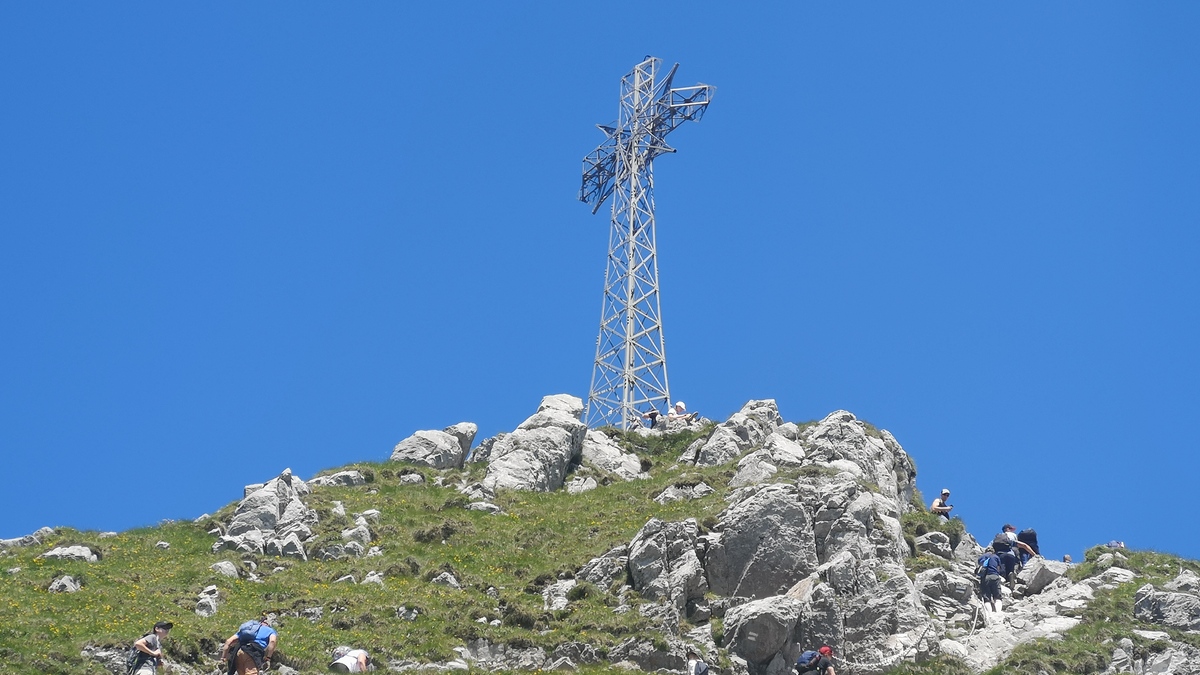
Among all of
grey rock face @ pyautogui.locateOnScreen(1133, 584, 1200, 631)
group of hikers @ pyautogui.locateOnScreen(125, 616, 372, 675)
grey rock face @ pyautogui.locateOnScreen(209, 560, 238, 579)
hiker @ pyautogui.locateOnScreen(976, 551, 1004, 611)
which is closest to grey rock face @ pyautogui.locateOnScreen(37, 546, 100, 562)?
grey rock face @ pyautogui.locateOnScreen(209, 560, 238, 579)

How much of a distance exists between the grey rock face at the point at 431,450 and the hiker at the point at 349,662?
27.1 metres

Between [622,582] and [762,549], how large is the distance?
4.28m

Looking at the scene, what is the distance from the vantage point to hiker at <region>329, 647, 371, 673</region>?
32875mm

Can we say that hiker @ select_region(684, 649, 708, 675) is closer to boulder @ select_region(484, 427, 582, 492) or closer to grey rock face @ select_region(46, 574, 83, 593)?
grey rock face @ select_region(46, 574, 83, 593)

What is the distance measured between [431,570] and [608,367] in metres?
28.4

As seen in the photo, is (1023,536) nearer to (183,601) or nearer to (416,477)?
(416,477)

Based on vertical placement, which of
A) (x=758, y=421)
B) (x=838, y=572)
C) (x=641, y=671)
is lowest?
(x=641, y=671)

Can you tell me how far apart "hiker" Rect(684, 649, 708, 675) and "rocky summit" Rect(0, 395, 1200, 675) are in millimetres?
377

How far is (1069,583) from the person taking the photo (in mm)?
45406

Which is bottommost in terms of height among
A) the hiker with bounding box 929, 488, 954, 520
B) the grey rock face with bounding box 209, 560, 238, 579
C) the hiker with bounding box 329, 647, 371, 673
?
the hiker with bounding box 329, 647, 371, 673

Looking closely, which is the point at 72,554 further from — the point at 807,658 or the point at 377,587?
the point at 807,658

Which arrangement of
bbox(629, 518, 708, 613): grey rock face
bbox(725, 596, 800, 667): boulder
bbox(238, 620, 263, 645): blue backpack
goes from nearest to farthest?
bbox(238, 620, 263, 645): blue backpack
bbox(725, 596, 800, 667): boulder
bbox(629, 518, 708, 613): grey rock face

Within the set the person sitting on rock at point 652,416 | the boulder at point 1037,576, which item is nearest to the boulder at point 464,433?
the person sitting on rock at point 652,416

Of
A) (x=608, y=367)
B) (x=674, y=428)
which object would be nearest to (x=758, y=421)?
(x=674, y=428)
